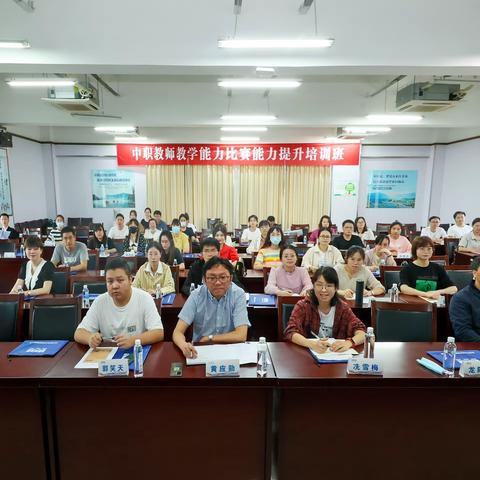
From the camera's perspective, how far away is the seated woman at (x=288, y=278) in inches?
136

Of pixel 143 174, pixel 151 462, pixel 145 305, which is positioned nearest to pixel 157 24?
pixel 145 305

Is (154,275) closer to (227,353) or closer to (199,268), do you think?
(199,268)

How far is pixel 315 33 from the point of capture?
12.3ft

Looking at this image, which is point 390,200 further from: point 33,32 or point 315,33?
point 33,32

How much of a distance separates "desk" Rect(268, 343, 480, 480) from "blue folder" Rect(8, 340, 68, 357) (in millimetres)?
1335

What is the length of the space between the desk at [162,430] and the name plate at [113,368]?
0.06 meters

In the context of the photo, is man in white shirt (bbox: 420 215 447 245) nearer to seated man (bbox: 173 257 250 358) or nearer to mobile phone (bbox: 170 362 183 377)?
seated man (bbox: 173 257 250 358)

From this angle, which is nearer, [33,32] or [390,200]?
[33,32]

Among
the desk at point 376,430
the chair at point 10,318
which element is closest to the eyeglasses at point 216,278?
A: the desk at point 376,430

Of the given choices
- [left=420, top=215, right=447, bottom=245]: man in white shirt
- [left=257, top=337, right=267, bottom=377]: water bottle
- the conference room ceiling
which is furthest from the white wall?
[left=257, top=337, right=267, bottom=377]: water bottle

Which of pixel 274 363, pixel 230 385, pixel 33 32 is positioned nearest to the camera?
pixel 230 385

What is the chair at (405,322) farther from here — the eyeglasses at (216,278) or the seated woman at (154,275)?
the seated woman at (154,275)

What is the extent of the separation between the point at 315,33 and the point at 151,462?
167 inches

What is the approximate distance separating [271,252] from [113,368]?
3.34 m
